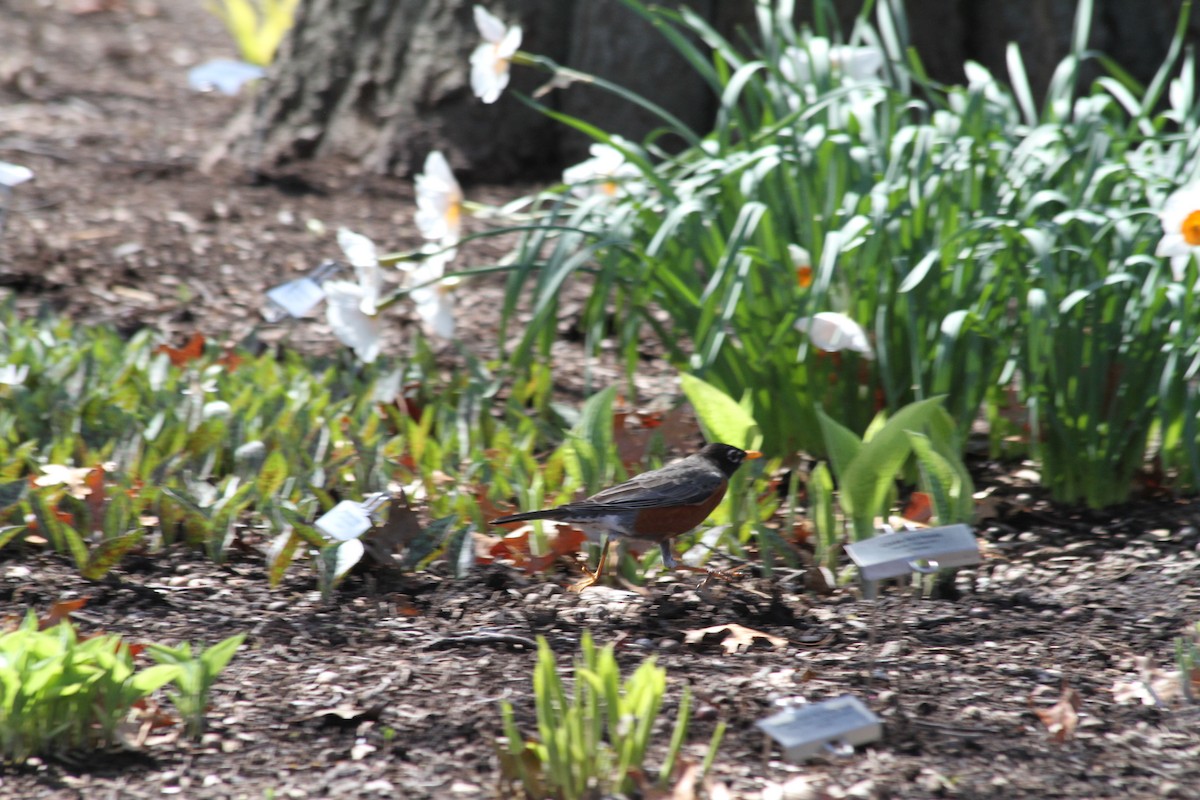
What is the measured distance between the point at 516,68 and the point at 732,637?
123 inches

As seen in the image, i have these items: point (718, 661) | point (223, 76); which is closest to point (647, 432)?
point (718, 661)

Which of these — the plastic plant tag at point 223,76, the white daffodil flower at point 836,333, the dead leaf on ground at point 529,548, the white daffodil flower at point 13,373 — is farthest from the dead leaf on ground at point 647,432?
the plastic plant tag at point 223,76

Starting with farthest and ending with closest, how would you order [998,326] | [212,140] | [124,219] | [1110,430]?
[212,140] < [124,219] < [998,326] < [1110,430]

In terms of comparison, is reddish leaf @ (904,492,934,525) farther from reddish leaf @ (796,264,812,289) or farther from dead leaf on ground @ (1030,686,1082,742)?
dead leaf on ground @ (1030,686,1082,742)

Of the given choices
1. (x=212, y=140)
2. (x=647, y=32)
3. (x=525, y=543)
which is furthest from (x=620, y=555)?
(x=212, y=140)

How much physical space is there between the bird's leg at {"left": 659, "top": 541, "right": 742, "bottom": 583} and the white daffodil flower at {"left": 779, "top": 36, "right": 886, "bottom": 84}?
1346 millimetres

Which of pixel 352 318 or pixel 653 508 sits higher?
pixel 352 318

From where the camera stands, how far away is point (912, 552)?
2.05 metres

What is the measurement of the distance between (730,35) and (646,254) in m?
2.09

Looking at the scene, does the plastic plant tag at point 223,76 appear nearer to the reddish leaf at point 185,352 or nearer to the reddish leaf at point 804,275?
the reddish leaf at point 185,352

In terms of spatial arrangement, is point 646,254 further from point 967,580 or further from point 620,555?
point 967,580

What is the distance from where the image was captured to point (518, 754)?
172cm

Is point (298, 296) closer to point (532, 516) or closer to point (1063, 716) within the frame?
point (532, 516)

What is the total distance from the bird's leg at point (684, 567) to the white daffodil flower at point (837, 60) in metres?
1.35
